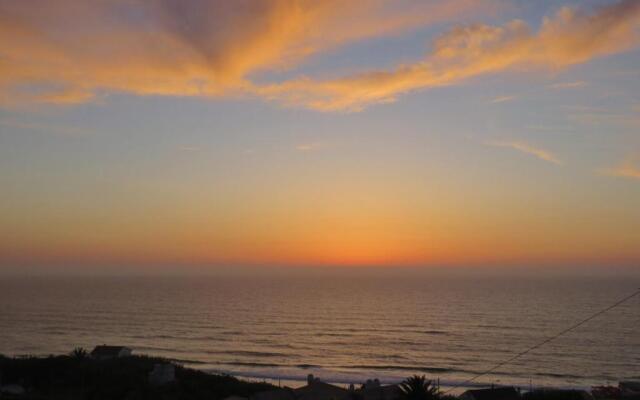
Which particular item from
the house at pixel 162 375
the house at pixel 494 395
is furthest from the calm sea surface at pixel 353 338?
the house at pixel 162 375

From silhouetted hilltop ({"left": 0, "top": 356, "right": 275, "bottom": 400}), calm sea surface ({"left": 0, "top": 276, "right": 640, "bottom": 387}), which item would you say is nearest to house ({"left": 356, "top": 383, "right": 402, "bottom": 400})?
silhouetted hilltop ({"left": 0, "top": 356, "right": 275, "bottom": 400})

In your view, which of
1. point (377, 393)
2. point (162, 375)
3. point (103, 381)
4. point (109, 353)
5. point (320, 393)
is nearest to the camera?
point (320, 393)

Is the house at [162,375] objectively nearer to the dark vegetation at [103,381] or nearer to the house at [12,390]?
the dark vegetation at [103,381]

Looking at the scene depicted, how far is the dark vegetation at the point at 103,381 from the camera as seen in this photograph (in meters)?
29.1

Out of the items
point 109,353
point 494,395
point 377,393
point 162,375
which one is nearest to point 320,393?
point 377,393

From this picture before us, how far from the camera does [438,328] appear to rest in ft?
260

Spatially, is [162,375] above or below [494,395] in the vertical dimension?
above

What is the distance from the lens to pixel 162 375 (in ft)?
103

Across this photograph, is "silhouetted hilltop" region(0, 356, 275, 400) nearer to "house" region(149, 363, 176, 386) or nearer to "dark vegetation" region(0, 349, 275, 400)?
"dark vegetation" region(0, 349, 275, 400)

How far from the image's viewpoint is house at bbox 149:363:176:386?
102ft

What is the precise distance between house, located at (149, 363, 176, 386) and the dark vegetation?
0.38 meters

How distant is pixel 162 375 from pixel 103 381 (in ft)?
10.6

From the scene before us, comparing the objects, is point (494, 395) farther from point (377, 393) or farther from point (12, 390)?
point (12, 390)

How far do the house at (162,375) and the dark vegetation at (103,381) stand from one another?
0.38 metres
